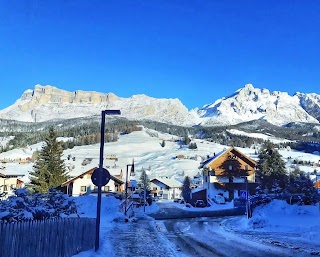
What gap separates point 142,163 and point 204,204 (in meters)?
112

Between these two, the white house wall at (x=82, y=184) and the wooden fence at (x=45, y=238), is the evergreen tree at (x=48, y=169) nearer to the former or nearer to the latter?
the white house wall at (x=82, y=184)

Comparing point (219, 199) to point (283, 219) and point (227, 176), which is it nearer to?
point (227, 176)

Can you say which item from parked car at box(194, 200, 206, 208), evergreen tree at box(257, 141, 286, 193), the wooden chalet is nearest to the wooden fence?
evergreen tree at box(257, 141, 286, 193)

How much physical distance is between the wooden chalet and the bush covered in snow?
220 ft

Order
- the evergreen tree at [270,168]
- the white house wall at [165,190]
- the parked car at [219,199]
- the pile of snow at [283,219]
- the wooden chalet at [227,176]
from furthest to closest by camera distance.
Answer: the white house wall at [165,190] < the wooden chalet at [227,176] < the parked car at [219,199] < the evergreen tree at [270,168] < the pile of snow at [283,219]

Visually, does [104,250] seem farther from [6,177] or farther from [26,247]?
[6,177]

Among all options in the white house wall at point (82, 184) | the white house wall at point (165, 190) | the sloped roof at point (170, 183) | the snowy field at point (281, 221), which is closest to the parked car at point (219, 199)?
the white house wall at point (82, 184)

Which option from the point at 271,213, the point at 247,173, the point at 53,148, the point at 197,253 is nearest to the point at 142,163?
the point at 247,173

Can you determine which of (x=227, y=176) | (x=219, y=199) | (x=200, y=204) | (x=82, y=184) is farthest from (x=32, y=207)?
(x=82, y=184)

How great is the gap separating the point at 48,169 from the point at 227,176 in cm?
4025

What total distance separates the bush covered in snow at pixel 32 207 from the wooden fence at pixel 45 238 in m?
0.51

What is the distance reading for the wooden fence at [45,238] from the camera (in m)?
8.91

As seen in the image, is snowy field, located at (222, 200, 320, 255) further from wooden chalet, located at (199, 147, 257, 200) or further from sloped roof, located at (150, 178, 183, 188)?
sloped roof, located at (150, 178, 183, 188)

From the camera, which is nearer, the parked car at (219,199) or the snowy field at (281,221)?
the snowy field at (281,221)
